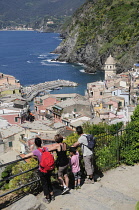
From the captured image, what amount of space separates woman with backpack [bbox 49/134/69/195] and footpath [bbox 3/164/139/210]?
0.83 ft

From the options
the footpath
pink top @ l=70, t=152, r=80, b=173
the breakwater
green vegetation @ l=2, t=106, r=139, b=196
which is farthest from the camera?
the breakwater

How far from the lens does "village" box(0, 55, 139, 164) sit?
79.4ft

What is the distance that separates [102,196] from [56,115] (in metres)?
27.7

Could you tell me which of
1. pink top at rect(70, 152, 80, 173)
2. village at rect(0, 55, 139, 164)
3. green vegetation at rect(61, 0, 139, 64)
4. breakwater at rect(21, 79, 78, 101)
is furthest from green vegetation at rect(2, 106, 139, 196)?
green vegetation at rect(61, 0, 139, 64)

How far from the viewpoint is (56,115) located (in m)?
33.5

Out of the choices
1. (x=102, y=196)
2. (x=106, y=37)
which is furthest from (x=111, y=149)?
(x=106, y=37)

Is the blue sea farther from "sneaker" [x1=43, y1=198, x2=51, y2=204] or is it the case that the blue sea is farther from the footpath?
"sneaker" [x1=43, y1=198, x2=51, y2=204]

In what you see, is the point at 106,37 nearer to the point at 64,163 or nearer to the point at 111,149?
the point at 111,149

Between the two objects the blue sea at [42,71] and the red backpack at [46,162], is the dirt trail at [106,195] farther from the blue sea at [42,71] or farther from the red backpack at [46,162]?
the blue sea at [42,71]

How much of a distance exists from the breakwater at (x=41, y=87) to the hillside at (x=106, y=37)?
1331cm

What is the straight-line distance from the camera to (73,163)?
611 centimetres

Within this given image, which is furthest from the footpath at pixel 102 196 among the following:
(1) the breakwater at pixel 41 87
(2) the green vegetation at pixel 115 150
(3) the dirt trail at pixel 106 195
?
(1) the breakwater at pixel 41 87

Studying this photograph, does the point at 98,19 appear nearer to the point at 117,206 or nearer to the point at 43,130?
the point at 43,130

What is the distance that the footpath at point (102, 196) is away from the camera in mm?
5434
